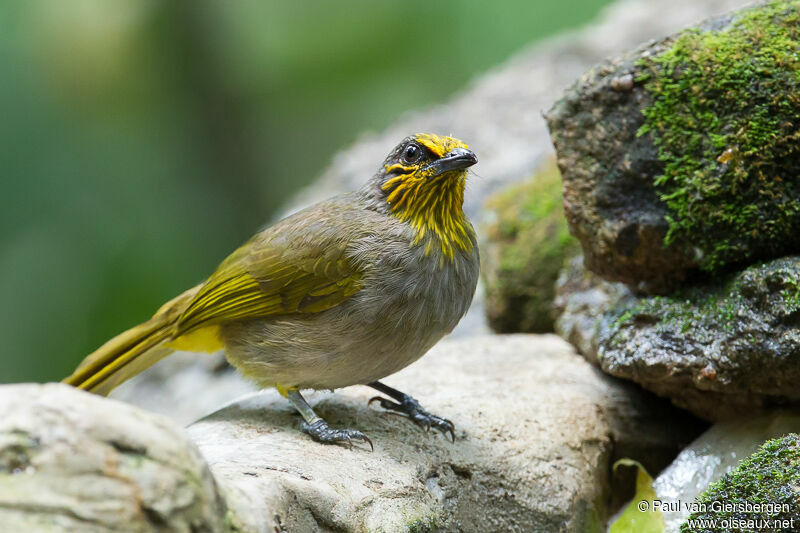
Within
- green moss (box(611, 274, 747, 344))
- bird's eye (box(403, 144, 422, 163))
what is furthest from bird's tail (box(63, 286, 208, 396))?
green moss (box(611, 274, 747, 344))

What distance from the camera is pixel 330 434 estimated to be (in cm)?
369

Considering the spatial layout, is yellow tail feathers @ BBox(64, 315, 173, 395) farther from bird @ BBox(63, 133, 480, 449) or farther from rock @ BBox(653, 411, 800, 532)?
rock @ BBox(653, 411, 800, 532)

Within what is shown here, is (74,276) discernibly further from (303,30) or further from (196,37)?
(303,30)

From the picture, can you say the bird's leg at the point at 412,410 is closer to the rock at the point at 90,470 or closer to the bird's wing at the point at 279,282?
the bird's wing at the point at 279,282

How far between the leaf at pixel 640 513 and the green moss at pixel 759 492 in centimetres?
37

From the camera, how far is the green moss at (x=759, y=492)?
3.11m

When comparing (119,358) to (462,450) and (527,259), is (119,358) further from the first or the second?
(527,259)

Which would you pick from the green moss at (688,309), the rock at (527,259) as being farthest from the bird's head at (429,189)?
the rock at (527,259)

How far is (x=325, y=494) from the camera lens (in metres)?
3.00

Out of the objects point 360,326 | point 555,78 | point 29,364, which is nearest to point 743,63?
point 360,326

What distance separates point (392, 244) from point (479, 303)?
305cm

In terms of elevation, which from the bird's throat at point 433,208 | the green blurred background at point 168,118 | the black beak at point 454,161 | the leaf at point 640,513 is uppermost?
the green blurred background at point 168,118

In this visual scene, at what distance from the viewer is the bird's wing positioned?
3.83 m

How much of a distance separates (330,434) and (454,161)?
4.79 feet
